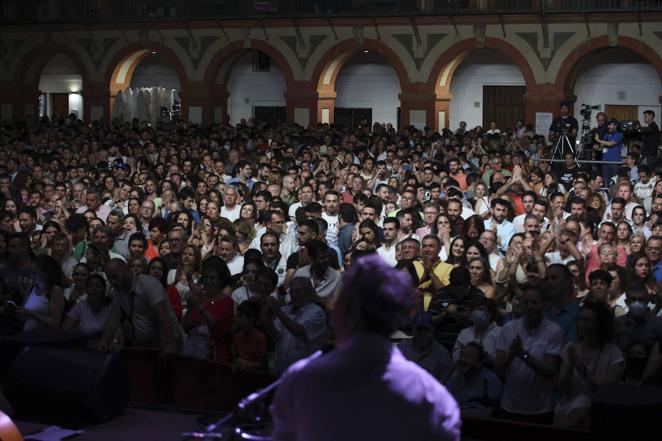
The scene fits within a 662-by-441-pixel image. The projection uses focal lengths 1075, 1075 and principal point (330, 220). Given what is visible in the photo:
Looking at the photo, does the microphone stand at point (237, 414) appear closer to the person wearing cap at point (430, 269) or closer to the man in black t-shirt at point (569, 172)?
the person wearing cap at point (430, 269)

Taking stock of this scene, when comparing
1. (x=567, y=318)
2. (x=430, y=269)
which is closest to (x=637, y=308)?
(x=567, y=318)

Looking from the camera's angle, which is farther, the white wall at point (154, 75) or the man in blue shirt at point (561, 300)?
the white wall at point (154, 75)

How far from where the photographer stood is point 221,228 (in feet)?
36.6

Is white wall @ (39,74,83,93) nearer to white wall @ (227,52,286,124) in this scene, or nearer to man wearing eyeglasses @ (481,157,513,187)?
white wall @ (227,52,286,124)

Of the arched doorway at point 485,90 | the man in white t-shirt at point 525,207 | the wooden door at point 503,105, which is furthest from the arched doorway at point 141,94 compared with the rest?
the man in white t-shirt at point 525,207

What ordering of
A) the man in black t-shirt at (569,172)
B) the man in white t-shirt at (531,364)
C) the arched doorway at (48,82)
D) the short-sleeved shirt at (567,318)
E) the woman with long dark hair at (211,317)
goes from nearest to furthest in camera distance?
the man in white t-shirt at (531,364)
the short-sleeved shirt at (567,318)
the woman with long dark hair at (211,317)
the man in black t-shirt at (569,172)
the arched doorway at (48,82)

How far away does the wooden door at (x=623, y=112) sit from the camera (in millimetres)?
27828

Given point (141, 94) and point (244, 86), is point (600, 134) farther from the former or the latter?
point (141, 94)

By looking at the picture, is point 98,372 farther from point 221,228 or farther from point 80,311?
point 221,228

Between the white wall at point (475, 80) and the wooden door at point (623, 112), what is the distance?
2.52 metres

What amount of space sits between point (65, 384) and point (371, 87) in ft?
85.0

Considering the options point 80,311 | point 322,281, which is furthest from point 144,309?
point 322,281

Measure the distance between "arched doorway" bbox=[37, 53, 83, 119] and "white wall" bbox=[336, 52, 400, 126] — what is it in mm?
9037

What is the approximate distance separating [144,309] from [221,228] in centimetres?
300
